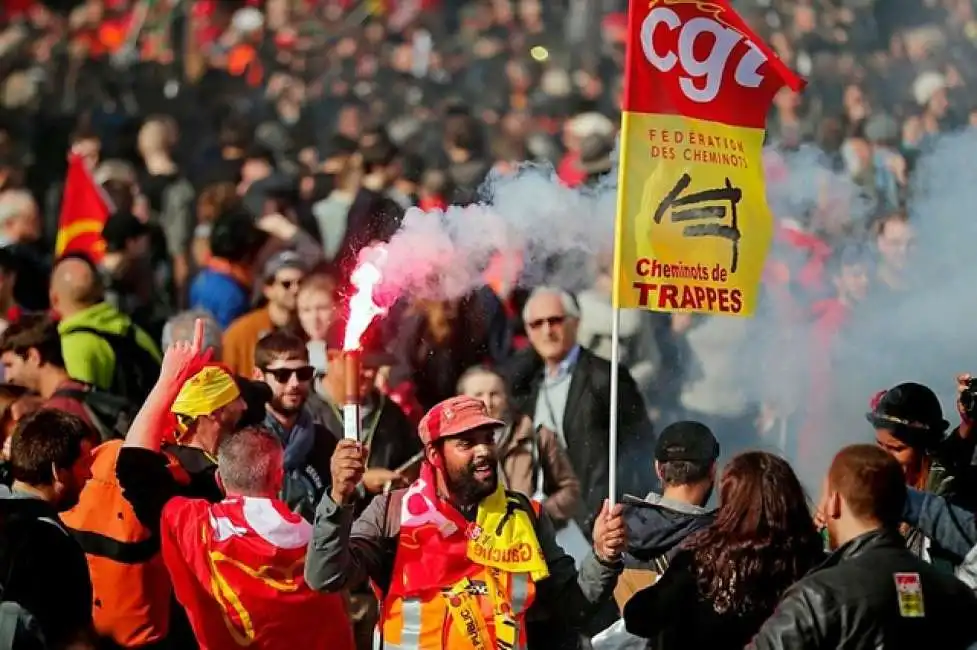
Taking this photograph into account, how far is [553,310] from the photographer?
9.10 metres

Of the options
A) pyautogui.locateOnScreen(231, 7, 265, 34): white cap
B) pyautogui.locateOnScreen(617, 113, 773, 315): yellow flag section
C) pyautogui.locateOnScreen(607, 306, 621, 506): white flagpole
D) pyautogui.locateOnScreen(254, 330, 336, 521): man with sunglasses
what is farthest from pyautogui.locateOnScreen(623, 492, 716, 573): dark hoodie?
pyautogui.locateOnScreen(231, 7, 265, 34): white cap

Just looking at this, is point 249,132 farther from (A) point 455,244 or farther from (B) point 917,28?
(A) point 455,244

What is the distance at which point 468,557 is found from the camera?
6551 mm

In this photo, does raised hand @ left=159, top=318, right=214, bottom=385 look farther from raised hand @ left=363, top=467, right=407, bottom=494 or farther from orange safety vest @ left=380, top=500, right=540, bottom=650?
raised hand @ left=363, top=467, right=407, bottom=494

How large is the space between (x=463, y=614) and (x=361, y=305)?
116 cm

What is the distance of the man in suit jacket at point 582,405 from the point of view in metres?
9.16

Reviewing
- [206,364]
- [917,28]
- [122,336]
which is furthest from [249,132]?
[206,364]

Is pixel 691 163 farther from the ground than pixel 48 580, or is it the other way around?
pixel 691 163

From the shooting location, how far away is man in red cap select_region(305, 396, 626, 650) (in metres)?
6.49

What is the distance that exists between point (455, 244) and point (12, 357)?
2335mm

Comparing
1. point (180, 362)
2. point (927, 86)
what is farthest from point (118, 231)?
point (927, 86)

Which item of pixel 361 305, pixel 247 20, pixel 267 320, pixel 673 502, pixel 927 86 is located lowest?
pixel 673 502

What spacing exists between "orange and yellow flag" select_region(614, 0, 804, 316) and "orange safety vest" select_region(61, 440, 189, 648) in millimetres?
1915

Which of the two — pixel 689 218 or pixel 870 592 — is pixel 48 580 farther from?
pixel 870 592
